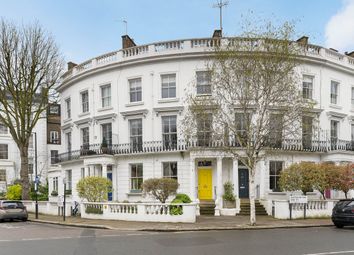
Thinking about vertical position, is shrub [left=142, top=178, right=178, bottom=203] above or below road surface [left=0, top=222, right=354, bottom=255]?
above

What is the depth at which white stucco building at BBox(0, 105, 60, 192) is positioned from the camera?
56781 mm

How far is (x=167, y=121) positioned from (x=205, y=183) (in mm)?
5172

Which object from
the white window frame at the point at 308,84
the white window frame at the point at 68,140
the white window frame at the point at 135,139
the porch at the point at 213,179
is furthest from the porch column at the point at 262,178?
the white window frame at the point at 68,140

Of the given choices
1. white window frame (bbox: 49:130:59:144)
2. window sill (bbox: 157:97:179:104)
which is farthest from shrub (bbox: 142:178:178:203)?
white window frame (bbox: 49:130:59:144)

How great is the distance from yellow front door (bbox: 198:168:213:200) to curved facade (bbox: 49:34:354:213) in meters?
0.07

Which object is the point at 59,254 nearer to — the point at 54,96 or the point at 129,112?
the point at 129,112

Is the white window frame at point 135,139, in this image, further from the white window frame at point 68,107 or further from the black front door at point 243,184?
the white window frame at point 68,107

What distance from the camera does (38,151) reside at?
59938mm

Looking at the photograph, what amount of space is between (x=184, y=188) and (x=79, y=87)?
12804mm

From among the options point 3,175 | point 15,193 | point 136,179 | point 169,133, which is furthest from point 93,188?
point 3,175

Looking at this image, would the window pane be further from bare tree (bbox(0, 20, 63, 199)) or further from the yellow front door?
the yellow front door

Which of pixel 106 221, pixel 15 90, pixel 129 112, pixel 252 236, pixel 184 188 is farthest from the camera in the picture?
pixel 15 90

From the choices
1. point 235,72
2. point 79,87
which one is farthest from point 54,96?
point 235,72

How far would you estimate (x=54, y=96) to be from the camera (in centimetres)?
3775
